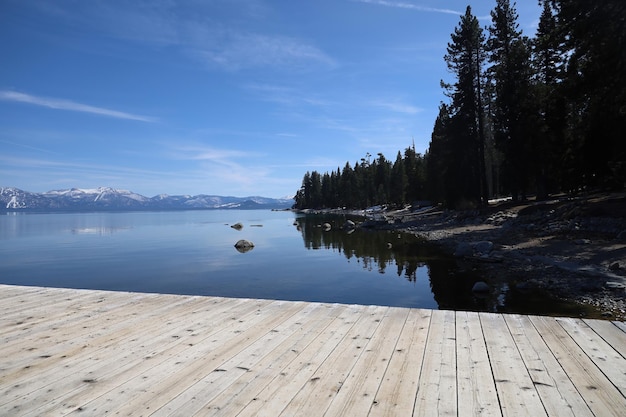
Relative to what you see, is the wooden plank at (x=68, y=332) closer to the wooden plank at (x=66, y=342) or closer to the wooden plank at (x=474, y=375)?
the wooden plank at (x=66, y=342)

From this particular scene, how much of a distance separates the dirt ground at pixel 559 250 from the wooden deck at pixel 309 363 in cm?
681

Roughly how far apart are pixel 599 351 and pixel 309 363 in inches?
112

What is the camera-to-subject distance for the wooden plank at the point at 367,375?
9.30 ft

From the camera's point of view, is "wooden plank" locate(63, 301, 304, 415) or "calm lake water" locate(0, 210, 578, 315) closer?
"wooden plank" locate(63, 301, 304, 415)

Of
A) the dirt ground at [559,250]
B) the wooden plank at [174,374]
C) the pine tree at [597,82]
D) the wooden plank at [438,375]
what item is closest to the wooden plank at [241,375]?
the wooden plank at [174,374]

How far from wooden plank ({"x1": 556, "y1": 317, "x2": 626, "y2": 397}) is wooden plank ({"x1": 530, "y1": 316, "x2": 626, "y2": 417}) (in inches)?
2.0

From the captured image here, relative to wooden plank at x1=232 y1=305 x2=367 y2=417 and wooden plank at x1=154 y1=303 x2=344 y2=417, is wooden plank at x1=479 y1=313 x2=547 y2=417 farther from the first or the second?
wooden plank at x1=154 y1=303 x2=344 y2=417

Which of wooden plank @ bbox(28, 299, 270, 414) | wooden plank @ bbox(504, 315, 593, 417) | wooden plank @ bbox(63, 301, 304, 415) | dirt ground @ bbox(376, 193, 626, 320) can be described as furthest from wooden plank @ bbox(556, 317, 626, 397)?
dirt ground @ bbox(376, 193, 626, 320)

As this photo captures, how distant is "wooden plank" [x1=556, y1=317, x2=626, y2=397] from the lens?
3260mm

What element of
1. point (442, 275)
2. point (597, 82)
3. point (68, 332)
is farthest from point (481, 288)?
point (597, 82)

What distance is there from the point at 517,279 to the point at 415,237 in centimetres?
1635

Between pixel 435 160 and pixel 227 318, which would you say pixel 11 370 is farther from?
pixel 435 160

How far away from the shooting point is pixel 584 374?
3.30m

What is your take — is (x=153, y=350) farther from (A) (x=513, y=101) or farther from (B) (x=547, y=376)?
(A) (x=513, y=101)
